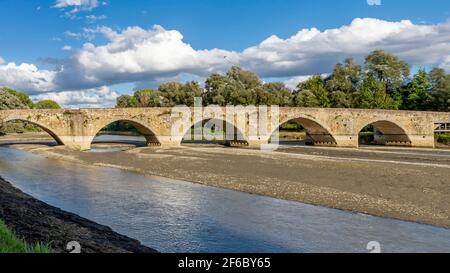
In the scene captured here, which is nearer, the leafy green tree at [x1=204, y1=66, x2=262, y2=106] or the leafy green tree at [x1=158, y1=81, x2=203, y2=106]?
the leafy green tree at [x1=204, y1=66, x2=262, y2=106]

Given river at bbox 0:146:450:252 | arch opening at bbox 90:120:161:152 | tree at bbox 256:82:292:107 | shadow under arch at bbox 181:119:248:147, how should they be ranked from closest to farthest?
1. river at bbox 0:146:450:252
2. arch opening at bbox 90:120:161:152
3. shadow under arch at bbox 181:119:248:147
4. tree at bbox 256:82:292:107

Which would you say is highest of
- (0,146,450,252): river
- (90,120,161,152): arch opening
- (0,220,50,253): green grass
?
(90,120,161,152): arch opening

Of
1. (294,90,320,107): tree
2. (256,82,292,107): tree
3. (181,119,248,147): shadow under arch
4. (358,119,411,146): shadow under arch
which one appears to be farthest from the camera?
(294,90,320,107): tree

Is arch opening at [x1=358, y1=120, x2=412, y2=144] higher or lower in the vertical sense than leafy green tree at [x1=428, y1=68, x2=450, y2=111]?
lower

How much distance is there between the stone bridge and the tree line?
11.8m

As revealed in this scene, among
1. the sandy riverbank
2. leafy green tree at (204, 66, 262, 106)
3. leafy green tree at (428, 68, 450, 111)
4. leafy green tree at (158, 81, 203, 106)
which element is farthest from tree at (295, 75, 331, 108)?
the sandy riverbank

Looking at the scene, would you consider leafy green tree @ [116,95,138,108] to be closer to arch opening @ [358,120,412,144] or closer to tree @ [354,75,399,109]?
tree @ [354,75,399,109]

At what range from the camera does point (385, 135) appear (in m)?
59.8

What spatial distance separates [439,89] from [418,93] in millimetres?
4477

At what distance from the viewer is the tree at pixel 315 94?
2822 inches

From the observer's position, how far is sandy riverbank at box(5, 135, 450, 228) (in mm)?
15734

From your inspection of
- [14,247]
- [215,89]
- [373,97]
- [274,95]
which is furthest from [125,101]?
[14,247]

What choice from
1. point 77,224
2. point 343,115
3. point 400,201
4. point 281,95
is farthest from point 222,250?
point 281,95
